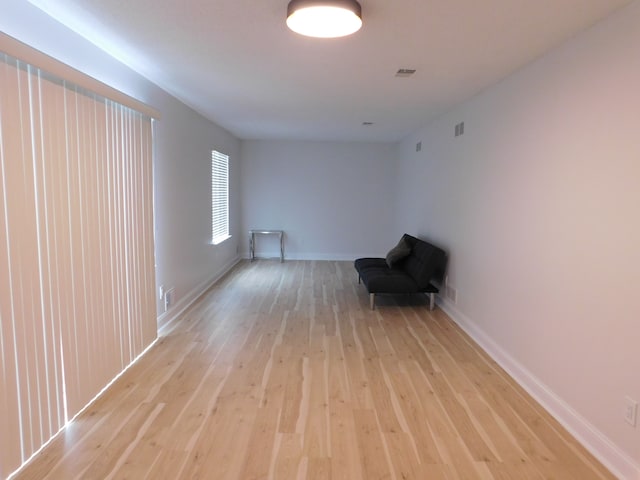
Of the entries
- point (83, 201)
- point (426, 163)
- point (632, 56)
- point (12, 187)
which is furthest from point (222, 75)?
point (426, 163)

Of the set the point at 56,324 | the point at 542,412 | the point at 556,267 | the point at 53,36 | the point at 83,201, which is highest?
the point at 53,36

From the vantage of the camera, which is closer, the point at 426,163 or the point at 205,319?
the point at 205,319

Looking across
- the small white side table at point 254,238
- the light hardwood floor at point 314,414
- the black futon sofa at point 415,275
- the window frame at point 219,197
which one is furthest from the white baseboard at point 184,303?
A: the black futon sofa at point 415,275

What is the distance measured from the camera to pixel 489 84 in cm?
350

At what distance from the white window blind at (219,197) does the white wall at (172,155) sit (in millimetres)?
178

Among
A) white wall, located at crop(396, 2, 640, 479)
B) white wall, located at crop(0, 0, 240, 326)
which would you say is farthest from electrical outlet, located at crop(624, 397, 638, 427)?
white wall, located at crop(0, 0, 240, 326)

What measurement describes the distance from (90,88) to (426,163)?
433cm

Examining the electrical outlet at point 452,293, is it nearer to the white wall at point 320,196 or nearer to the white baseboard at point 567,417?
the white baseboard at point 567,417

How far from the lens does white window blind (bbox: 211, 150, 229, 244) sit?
598cm

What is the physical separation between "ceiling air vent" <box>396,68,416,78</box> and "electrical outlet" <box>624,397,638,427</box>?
2.48 metres

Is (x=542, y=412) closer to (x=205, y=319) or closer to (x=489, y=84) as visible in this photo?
(x=489, y=84)

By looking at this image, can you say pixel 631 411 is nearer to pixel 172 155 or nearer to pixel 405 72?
pixel 405 72

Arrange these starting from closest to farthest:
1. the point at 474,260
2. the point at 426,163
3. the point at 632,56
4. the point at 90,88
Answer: the point at 632,56, the point at 90,88, the point at 474,260, the point at 426,163

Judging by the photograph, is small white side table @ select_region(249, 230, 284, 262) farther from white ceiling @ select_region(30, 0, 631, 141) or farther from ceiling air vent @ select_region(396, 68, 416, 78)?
ceiling air vent @ select_region(396, 68, 416, 78)
